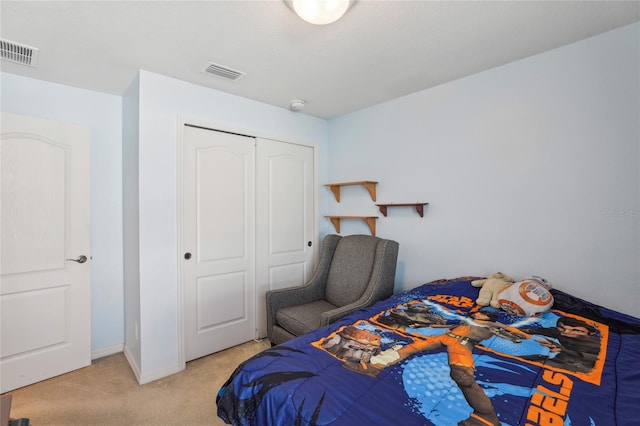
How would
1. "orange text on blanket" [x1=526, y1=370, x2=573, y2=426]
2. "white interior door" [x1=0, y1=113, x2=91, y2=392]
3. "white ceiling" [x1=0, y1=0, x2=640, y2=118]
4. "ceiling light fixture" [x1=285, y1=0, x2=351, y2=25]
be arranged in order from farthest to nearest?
"white interior door" [x1=0, y1=113, x2=91, y2=392] < "white ceiling" [x1=0, y1=0, x2=640, y2=118] < "ceiling light fixture" [x1=285, y1=0, x2=351, y2=25] < "orange text on blanket" [x1=526, y1=370, x2=573, y2=426]

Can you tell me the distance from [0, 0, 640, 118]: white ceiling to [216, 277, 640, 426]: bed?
5.28 feet

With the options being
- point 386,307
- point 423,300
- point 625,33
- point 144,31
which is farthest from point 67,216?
point 625,33

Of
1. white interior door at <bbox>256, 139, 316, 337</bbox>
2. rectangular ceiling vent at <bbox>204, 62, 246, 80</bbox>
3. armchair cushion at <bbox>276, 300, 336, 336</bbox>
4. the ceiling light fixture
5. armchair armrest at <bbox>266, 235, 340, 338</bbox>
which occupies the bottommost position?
armchair cushion at <bbox>276, 300, 336, 336</bbox>

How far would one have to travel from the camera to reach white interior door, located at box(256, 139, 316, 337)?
113 inches

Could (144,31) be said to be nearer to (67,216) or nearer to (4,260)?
(67,216)

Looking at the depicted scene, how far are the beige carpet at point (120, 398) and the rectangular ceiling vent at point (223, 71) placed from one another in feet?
7.75

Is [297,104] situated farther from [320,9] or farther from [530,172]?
[530,172]

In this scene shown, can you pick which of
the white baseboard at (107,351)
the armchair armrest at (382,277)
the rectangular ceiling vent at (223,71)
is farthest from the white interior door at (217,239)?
the armchair armrest at (382,277)

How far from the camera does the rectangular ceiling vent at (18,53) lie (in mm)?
1808

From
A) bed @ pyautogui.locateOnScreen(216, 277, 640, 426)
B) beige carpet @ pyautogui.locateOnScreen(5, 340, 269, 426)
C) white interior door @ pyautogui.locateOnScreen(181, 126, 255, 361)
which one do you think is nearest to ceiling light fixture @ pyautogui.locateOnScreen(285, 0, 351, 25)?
white interior door @ pyautogui.locateOnScreen(181, 126, 255, 361)

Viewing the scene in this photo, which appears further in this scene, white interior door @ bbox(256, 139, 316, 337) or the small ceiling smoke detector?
white interior door @ bbox(256, 139, 316, 337)

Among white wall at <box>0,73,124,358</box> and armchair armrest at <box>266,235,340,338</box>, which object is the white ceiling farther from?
armchair armrest at <box>266,235,340,338</box>

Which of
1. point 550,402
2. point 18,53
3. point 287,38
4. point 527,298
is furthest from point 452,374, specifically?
point 18,53

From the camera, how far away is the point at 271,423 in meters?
1.00
